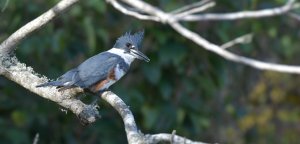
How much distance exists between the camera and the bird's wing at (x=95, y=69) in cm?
350

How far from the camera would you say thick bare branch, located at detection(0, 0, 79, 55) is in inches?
129

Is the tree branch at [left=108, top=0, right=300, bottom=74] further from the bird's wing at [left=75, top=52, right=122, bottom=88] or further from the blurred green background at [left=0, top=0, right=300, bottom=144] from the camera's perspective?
the blurred green background at [left=0, top=0, right=300, bottom=144]

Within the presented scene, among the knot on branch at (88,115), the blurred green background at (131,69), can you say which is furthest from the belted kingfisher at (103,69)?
the blurred green background at (131,69)

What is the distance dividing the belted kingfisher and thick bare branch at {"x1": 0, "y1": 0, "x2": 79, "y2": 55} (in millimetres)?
245

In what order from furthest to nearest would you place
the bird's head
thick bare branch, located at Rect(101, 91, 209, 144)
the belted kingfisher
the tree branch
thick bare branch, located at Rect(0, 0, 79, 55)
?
the bird's head → the belted kingfisher → thick bare branch, located at Rect(0, 0, 79, 55) → thick bare branch, located at Rect(101, 91, 209, 144) → the tree branch

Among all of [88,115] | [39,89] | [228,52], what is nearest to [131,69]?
[39,89]

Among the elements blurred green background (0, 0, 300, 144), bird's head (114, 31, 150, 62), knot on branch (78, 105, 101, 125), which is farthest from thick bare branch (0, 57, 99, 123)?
blurred green background (0, 0, 300, 144)

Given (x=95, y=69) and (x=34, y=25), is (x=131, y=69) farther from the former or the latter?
(x=34, y=25)

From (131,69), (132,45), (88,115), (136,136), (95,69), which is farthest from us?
(131,69)

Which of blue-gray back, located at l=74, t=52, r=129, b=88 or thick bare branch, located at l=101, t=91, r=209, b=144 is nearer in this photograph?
thick bare branch, located at l=101, t=91, r=209, b=144

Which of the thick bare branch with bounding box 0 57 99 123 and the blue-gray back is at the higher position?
the blue-gray back

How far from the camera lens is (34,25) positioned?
11.0 ft

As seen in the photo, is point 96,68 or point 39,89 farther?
point 96,68

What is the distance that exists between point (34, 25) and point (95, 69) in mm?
386
